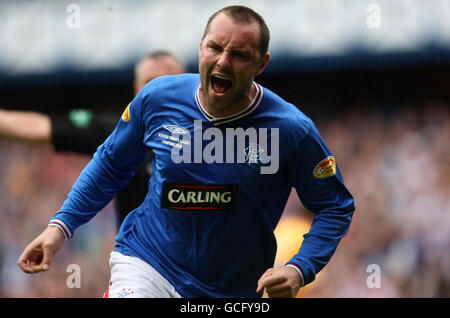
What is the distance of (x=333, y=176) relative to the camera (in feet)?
8.58

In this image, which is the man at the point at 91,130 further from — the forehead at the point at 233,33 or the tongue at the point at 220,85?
the forehead at the point at 233,33

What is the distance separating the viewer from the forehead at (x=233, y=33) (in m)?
2.44

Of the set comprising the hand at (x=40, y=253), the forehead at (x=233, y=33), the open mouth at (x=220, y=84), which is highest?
the forehead at (x=233, y=33)

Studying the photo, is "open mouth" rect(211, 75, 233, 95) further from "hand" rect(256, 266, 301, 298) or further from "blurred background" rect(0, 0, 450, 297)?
"blurred background" rect(0, 0, 450, 297)

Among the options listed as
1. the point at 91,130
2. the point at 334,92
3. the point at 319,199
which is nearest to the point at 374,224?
the point at 334,92

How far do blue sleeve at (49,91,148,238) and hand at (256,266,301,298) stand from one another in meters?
0.87

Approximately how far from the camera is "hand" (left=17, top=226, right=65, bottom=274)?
2.41 m

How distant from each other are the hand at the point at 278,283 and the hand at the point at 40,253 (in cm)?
86

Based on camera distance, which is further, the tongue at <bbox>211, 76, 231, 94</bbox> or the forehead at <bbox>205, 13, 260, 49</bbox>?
the tongue at <bbox>211, 76, 231, 94</bbox>

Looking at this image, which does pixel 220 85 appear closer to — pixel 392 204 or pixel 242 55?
pixel 242 55

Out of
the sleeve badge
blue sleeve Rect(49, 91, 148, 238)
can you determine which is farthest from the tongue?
the sleeve badge

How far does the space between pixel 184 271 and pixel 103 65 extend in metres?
3.89

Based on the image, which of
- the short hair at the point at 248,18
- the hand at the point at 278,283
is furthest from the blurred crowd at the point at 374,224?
the short hair at the point at 248,18

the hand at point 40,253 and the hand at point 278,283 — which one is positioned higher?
the hand at point 40,253
